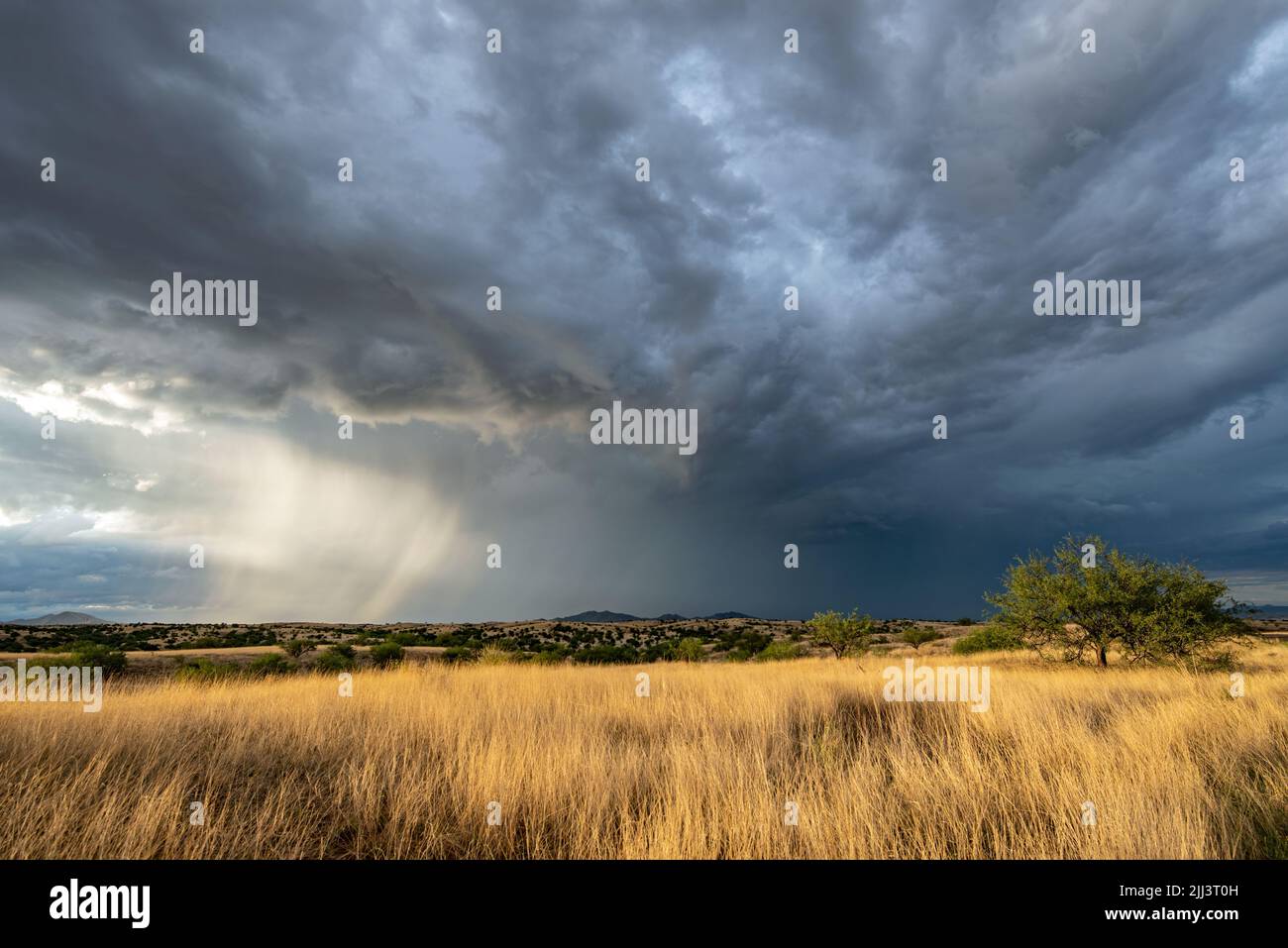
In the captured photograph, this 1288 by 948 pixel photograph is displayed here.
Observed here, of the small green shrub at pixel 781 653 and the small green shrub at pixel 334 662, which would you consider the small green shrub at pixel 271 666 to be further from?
the small green shrub at pixel 781 653

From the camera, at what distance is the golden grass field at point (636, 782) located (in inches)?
189

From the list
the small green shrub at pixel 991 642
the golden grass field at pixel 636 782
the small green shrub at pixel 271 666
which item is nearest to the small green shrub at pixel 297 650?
the small green shrub at pixel 271 666

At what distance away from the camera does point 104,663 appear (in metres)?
24.7

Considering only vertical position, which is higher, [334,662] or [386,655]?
[334,662]

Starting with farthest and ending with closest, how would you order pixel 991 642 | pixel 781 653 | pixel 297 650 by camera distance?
pixel 781 653, pixel 297 650, pixel 991 642

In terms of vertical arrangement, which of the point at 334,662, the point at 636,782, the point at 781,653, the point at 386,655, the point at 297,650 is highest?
the point at 636,782

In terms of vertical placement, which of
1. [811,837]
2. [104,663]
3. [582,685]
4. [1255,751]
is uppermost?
[811,837]

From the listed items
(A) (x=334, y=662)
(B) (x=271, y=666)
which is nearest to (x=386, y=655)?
(A) (x=334, y=662)

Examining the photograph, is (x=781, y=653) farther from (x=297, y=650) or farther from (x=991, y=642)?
(x=297, y=650)

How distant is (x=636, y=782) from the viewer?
641 cm

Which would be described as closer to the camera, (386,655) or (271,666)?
(271,666)
